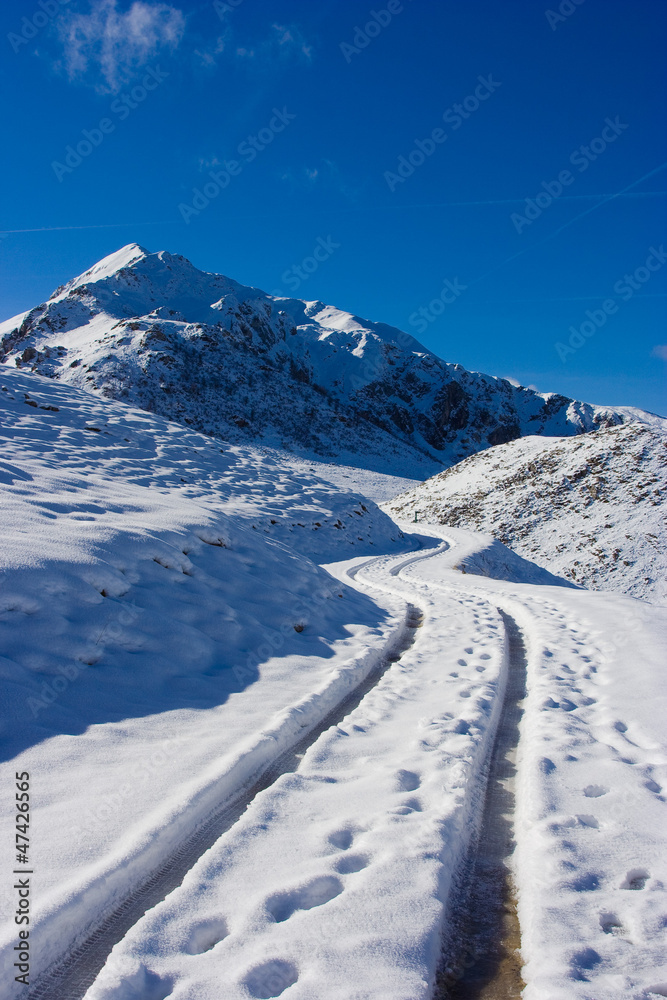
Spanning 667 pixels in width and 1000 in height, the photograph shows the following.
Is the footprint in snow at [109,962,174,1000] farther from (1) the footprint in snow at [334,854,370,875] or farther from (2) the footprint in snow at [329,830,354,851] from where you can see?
(2) the footprint in snow at [329,830,354,851]

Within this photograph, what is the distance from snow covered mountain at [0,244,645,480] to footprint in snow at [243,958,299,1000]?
55880mm

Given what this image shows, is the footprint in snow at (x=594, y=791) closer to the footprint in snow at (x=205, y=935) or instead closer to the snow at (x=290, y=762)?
the snow at (x=290, y=762)

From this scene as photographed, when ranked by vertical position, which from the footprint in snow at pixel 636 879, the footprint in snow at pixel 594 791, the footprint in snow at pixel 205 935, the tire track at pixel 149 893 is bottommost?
the tire track at pixel 149 893

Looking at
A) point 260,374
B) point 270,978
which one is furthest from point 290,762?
point 260,374

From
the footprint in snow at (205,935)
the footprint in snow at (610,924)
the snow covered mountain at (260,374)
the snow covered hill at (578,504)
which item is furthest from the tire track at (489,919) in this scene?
the snow covered mountain at (260,374)

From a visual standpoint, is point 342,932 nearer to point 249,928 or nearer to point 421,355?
point 249,928

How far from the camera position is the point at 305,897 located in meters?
2.60

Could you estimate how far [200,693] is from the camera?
524cm

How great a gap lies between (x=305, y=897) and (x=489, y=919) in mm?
950

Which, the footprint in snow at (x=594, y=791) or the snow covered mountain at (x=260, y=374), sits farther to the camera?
the snow covered mountain at (x=260, y=374)

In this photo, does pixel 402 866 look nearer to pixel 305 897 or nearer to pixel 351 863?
pixel 351 863

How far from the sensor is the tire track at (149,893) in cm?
221

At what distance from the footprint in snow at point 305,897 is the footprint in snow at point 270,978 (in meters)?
0.27

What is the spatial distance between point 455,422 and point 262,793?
329ft
